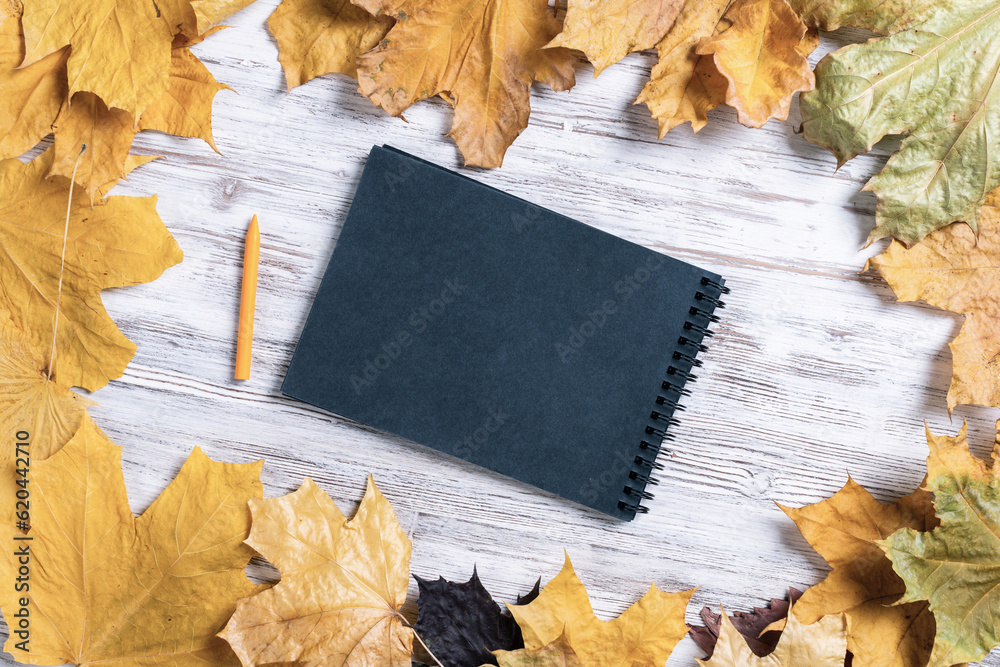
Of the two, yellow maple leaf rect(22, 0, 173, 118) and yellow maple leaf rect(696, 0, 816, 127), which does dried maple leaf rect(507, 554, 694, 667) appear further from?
yellow maple leaf rect(22, 0, 173, 118)

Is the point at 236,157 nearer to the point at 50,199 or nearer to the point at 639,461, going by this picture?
the point at 50,199

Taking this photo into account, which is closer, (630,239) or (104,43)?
(104,43)

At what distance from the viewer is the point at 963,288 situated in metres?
0.81

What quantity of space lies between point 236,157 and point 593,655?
0.84 m

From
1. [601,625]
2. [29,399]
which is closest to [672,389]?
[601,625]

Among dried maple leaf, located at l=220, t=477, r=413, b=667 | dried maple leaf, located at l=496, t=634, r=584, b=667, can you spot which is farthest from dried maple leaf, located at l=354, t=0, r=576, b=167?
dried maple leaf, located at l=496, t=634, r=584, b=667

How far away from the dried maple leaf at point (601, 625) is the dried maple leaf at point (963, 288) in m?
0.48

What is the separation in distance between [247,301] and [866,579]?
93 cm

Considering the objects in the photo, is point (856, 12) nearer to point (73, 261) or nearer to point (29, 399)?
point (73, 261)

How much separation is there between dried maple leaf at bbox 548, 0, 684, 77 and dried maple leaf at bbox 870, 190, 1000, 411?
16.9 inches

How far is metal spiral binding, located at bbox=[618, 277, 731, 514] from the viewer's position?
0.82m

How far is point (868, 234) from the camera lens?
842 mm

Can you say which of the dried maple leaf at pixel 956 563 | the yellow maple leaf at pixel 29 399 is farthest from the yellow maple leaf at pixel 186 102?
the dried maple leaf at pixel 956 563

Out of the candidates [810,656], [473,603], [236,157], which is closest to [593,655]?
[473,603]
